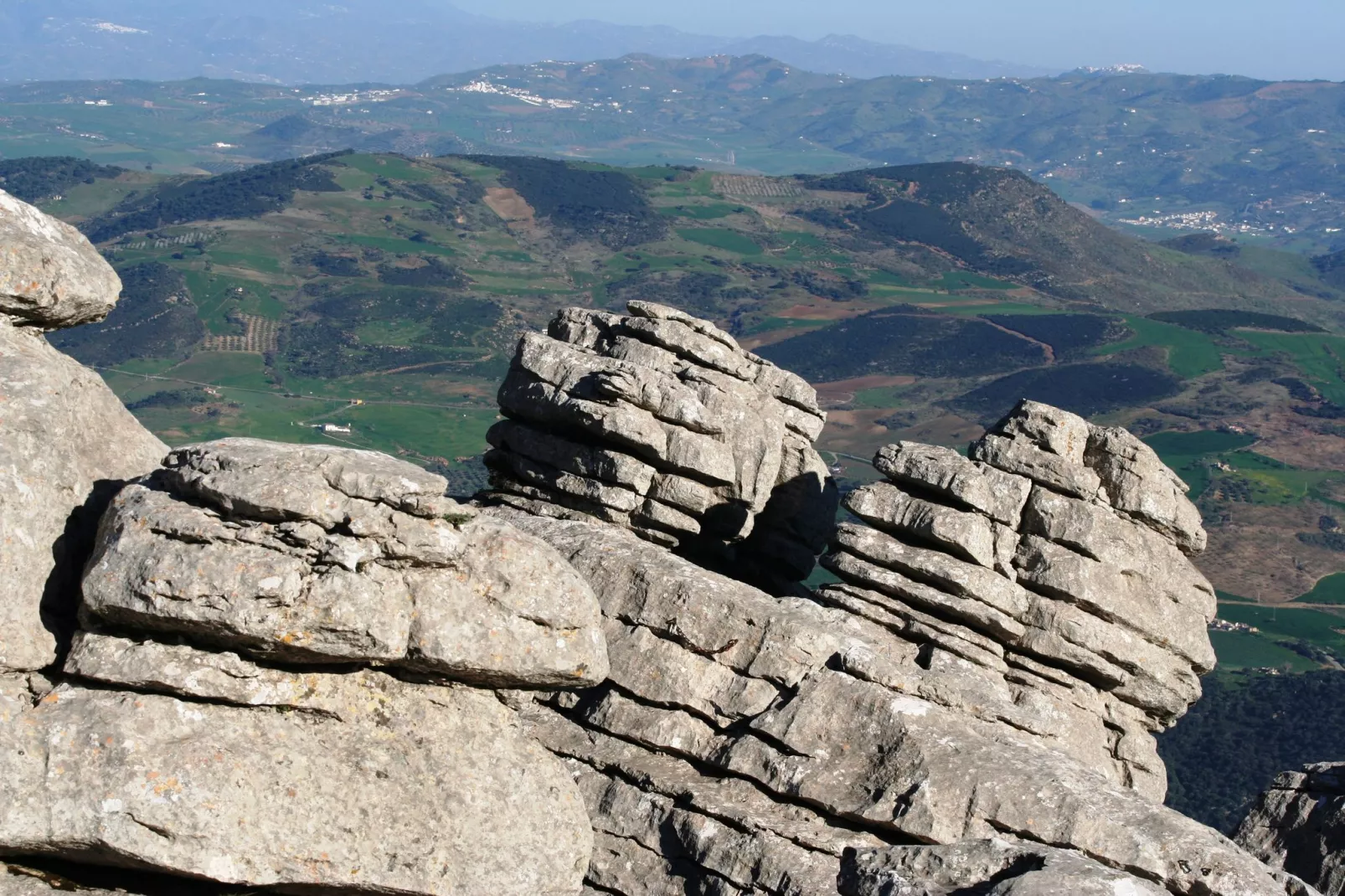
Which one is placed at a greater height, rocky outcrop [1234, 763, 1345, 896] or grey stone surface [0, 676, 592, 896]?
grey stone surface [0, 676, 592, 896]

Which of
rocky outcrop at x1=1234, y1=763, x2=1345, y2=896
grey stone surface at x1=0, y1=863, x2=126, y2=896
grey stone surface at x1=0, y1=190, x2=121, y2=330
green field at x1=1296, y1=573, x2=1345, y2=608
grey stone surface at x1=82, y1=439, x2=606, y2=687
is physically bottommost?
green field at x1=1296, y1=573, x2=1345, y2=608

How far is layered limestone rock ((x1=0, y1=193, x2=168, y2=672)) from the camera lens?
64.8 feet

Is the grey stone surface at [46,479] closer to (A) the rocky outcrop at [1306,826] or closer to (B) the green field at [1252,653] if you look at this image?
(A) the rocky outcrop at [1306,826]

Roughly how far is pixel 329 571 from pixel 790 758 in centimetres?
962

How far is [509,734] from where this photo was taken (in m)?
21.7

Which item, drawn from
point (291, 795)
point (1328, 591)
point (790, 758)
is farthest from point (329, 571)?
point (1328, 591)

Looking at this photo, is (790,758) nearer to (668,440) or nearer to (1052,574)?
(1052,574)

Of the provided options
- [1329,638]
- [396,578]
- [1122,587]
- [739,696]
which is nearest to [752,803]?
[739,696]

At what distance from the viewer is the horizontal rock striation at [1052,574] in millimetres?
30641

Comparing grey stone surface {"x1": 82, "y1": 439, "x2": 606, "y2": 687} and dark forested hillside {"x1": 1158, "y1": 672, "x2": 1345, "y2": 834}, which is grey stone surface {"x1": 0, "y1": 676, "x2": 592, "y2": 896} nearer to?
grey stone surface {"x1": 82, "y1": 439, "x2": 606, "y2": 687}

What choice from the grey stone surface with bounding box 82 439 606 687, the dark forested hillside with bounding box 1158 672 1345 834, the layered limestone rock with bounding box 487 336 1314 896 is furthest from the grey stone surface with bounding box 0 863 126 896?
the dark forested hillside with bounding box 1158 672 1345 834

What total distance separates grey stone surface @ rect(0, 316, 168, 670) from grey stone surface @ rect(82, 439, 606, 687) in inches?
44.8

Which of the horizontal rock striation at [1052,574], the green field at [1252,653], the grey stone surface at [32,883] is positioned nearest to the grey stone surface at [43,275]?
the grey stone surface at [32,883]

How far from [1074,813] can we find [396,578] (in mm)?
12654
